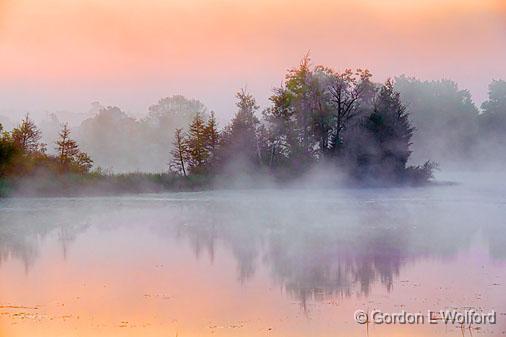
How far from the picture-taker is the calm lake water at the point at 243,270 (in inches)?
277

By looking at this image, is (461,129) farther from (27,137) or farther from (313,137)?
(27,137)

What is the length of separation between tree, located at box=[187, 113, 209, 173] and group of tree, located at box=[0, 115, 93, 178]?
15.9 feet

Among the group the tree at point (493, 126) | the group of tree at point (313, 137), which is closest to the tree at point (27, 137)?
the group of tree at point (313, 137)

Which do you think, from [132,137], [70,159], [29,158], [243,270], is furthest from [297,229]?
[132,137]

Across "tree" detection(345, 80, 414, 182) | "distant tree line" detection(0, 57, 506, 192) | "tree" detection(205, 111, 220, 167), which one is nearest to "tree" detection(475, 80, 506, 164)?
"distant tree line" detection(0, 57, 506, 192)

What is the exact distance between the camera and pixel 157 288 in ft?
28.6

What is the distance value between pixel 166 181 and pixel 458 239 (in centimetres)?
1735

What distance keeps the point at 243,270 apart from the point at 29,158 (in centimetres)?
1907

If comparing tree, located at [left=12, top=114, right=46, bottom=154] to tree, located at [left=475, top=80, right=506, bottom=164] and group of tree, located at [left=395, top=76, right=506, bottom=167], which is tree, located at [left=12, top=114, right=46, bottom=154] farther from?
tree, located at [left=475, top=80, right=506, bottom=164]

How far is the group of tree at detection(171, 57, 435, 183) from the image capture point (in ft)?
107

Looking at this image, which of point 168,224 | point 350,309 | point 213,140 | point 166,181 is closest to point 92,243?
point 168,224

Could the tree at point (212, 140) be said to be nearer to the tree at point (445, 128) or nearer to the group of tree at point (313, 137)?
the group of tree at point (313, 137)

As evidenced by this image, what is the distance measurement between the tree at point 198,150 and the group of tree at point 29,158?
4846mm

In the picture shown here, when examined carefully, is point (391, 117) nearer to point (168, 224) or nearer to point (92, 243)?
point (168, 224)
